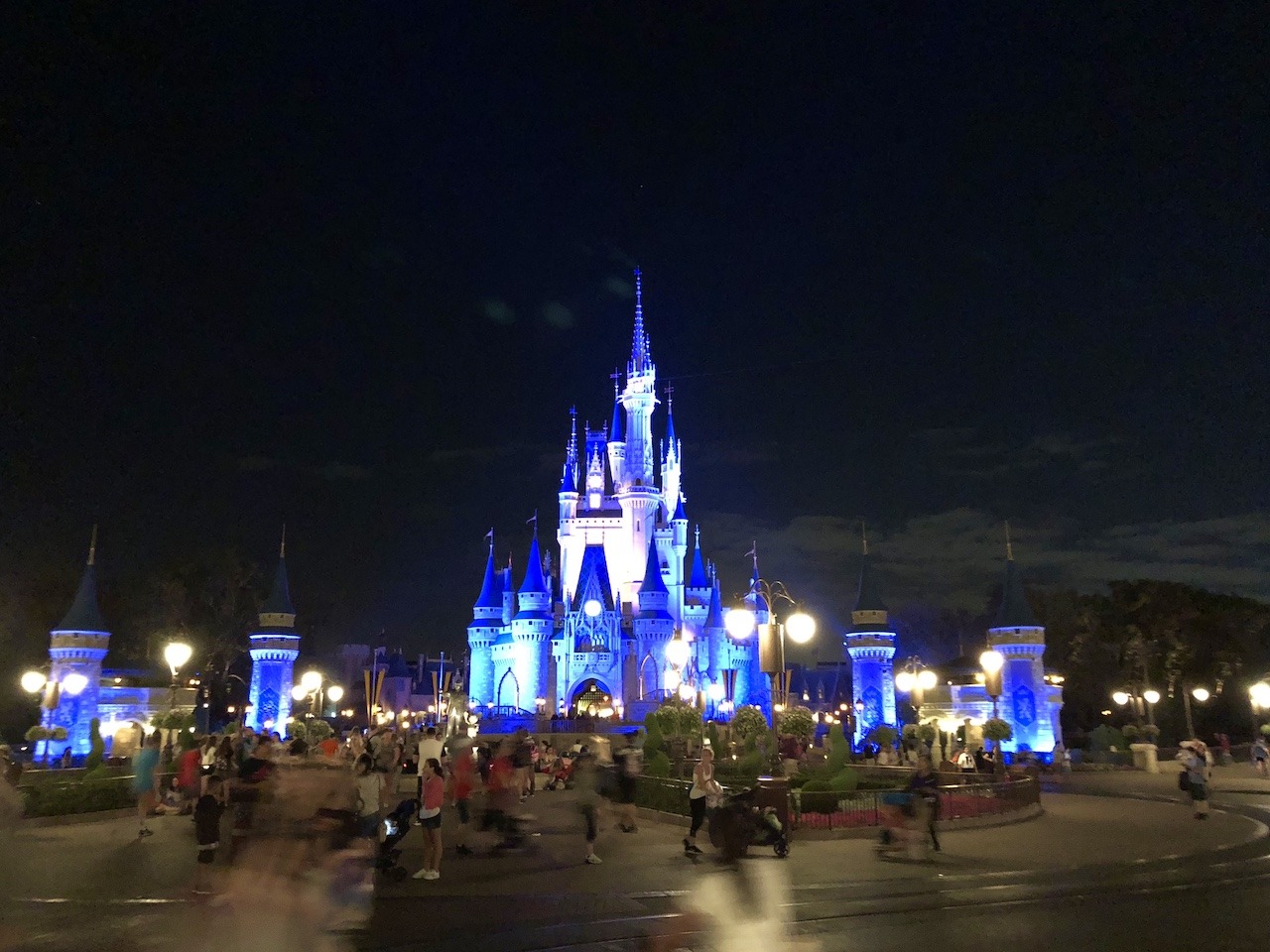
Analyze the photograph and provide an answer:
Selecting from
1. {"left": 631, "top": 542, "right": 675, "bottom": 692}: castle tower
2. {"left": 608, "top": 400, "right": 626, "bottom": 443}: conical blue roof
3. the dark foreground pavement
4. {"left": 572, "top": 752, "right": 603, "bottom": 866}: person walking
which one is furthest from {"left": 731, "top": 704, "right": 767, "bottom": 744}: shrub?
{"left": 608, "top": 400, "right": 626, "bottom": 443}: conical blue roof

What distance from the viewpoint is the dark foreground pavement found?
7.71 m

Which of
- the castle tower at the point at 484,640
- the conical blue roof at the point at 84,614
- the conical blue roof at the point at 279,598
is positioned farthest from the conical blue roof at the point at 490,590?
the conical blue roof at the point at 84,614

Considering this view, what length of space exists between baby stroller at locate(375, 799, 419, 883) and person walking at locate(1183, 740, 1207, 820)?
13384 mm

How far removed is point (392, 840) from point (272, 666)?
3436cm

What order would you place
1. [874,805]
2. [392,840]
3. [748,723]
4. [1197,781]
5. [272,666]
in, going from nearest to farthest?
[392,840], [874,805], [1197,781], [748,723], [272,666]

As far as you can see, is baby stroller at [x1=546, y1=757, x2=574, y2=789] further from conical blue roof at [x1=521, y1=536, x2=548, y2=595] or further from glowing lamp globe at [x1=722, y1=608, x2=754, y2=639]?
conical blue roof at [x1=521, y1=536, x2=548, y2=595]

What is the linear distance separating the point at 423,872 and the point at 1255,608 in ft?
177

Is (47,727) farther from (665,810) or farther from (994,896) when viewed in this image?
(994,896)

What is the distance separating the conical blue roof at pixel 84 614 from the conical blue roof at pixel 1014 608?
33.9m

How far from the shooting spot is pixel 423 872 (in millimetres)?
10852

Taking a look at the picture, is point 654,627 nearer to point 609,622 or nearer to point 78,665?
point 609,622

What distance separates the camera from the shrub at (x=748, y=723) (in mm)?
24703

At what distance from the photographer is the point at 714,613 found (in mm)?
64812

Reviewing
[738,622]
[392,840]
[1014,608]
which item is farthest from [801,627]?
[1014,608]
